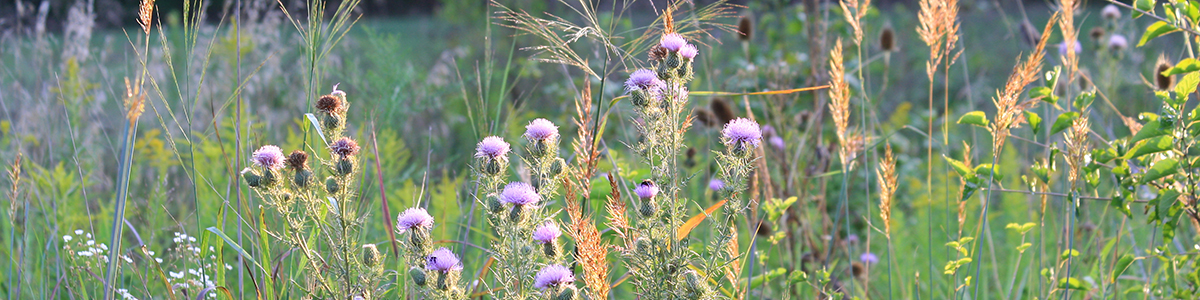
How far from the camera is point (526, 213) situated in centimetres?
88

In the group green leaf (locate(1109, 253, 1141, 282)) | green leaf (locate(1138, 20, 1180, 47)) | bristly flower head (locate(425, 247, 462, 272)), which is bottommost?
bristly flower head (locate(425, 247, 462, 272))

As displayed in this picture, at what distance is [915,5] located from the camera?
8.26 metres

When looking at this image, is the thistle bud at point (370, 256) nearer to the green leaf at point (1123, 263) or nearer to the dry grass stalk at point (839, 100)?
the dry grass stalk at point (839, 100)

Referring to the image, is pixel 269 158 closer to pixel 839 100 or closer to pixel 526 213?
pixel 526 213

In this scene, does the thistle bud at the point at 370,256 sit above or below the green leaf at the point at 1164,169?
below

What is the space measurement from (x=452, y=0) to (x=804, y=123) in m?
3.22

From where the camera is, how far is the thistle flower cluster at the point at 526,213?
0.87m

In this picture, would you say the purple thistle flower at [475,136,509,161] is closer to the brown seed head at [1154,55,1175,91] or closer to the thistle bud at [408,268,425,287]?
the thistle bud at [408,268,425,287]

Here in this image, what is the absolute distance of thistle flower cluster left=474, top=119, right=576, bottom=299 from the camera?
875 mm

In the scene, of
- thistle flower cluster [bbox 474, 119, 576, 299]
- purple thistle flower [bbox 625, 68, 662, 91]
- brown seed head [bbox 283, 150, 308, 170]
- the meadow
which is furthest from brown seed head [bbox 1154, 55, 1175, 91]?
brown seed head [bbox 283, 150, 308, 170]

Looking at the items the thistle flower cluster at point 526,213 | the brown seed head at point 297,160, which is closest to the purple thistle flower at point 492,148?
the thistle flower cluster at point 526,213

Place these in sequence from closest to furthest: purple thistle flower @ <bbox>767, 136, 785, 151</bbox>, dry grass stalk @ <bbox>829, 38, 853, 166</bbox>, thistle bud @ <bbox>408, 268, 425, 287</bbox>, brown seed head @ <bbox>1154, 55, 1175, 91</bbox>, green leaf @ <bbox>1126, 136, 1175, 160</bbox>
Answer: thistle bud @ <bbox>408, 268, 425, 287</bbox> → green leaf @ <bbox>1126, 136, 1175, 160</bbox> → dry grass stalk @ <bbox>829, 38, 853, 166</bbox> → brown seed head @ <bbox>1154, 55, 1175, 91</bbox> → purple thistle flower @ <bbox>767, 136, 785, 151</bbox>

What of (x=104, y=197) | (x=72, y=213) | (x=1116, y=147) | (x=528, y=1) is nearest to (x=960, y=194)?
(x=1116, y=147)

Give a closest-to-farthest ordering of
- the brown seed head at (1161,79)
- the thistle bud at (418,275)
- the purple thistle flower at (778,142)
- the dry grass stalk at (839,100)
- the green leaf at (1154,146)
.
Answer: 1. the thistle bud at (418,275)
2. the green leaf at (1154,146)
3. the dry grass stalk at (839,100)
4. the brown seed head at (1161,79)
5. the purple thistle flower at (778,142)
